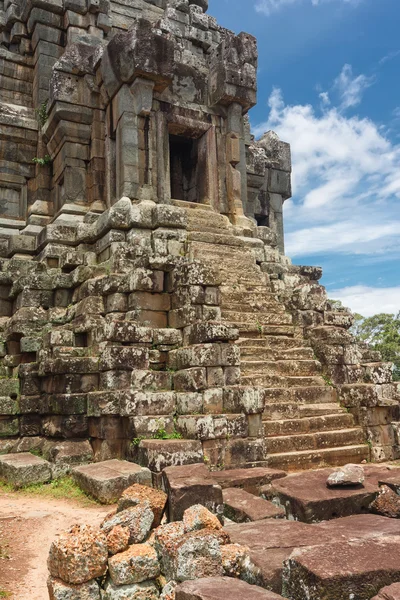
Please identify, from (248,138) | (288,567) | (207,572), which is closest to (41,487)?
(207,572)

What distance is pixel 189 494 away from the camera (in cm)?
488

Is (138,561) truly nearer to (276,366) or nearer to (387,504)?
(387,504)

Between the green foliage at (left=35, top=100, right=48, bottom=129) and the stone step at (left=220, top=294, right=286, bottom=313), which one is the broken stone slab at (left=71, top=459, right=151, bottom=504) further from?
the green foliage at (left=35, top=100, right=48, bottom=129)

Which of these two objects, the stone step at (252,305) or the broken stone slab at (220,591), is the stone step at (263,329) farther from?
the broken stone slab at (220,591)

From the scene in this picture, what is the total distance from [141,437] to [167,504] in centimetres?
205

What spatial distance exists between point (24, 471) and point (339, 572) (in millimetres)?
5008

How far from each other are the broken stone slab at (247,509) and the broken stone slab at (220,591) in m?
1.50

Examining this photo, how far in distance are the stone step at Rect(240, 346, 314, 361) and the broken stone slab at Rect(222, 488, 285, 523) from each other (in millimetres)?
3800

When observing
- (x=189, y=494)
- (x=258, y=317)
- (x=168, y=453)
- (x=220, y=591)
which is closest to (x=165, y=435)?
(x=168, y=453)

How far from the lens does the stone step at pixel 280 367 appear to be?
28.8ft

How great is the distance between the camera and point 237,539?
4.13 meters

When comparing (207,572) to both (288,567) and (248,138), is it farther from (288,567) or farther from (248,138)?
(248,138)

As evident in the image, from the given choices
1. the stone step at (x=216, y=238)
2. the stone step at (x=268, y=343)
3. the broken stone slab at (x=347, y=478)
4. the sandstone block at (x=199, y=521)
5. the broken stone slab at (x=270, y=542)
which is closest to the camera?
the broken stone slab at (x=270, y=542)

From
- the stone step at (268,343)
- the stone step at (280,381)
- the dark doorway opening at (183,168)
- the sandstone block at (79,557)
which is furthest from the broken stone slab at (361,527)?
the dark doorway opening at (183,168)
